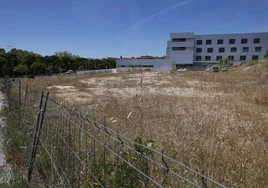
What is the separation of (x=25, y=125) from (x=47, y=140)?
2.66 feet

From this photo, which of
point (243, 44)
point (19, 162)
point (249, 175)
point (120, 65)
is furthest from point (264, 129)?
point (243, 44)

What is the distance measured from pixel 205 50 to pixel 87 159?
5539 centimetres

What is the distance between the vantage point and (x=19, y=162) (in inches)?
96.0

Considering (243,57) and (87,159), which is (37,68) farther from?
(243,57)

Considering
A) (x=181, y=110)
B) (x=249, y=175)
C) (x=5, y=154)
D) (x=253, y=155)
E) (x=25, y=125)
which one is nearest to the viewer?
(x=249, y=175)

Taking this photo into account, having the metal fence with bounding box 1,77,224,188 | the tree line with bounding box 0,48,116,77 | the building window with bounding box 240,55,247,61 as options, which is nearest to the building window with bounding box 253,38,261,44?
the building window with bounding box 240,55,247,61

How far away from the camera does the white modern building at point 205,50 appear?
48500 mm

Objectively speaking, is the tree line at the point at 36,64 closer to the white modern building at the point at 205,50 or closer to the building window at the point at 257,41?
the white modern building at the point at 205,50

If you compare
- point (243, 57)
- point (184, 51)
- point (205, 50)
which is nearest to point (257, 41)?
point (243, 57)

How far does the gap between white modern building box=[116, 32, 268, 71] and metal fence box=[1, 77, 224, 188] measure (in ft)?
151

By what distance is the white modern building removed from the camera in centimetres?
4850

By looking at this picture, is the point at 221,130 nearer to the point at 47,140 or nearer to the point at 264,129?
the point at 264,129

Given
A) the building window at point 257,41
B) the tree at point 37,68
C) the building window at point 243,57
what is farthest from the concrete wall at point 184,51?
the tree at point 37,68

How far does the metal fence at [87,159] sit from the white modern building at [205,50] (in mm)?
46036
